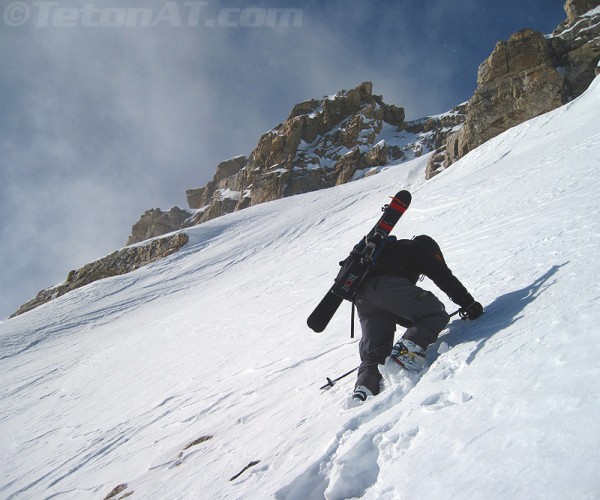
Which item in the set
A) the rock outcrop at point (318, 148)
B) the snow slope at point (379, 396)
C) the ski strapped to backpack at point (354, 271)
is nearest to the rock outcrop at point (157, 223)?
the rock outcrop at point (318, 148)

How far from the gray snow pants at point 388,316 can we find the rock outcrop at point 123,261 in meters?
31.6

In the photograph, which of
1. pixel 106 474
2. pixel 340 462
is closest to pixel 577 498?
pixel 340 462

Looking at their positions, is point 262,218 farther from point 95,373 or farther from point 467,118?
point 95,373

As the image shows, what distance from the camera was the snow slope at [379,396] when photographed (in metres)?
1.48

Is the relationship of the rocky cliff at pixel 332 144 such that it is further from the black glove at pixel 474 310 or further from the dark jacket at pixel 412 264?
the black glove at pixel 474 310

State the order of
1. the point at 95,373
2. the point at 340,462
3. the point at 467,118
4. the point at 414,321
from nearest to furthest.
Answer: the point at 340,462 → the point at 414,321 → the point at 95,373 → the point at 467,118

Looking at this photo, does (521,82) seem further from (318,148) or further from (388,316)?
(318,148)

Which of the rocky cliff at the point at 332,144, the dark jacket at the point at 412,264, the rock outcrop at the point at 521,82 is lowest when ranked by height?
the dark jacket at the point at 412,264

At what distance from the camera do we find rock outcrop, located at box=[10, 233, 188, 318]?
112ft

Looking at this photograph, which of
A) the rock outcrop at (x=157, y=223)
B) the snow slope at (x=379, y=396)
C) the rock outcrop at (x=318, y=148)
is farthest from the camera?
the rock outcrop at (x=157, y=223)

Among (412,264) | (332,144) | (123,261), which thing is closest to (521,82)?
(412,264)

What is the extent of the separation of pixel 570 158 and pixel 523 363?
747 centimetres

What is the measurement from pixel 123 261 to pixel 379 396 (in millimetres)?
43336

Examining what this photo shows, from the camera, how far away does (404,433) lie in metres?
1.83
